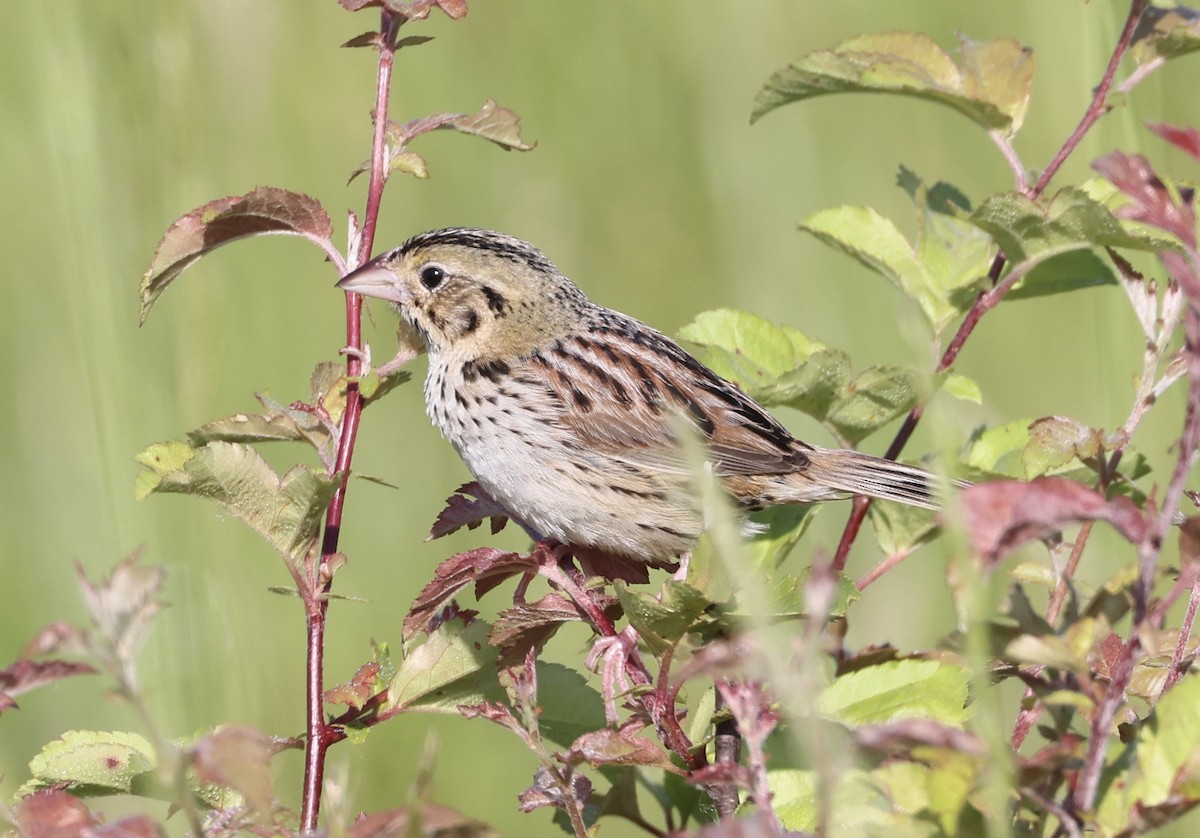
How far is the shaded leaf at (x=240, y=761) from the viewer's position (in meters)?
1.25

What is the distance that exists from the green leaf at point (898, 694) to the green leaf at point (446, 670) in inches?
18.7

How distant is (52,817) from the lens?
55.9 inches

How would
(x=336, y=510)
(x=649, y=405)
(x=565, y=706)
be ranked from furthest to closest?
1. (x=649, y=405)
2. (x=565, y=706)
3. (x=336, y=510)

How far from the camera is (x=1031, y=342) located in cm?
561

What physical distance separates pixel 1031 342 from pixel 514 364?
2.87 metres

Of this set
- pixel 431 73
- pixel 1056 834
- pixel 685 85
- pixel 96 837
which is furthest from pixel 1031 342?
pixel 96 837

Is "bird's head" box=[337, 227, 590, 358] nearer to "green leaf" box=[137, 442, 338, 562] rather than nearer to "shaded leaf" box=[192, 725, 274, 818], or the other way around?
"green leaf" box=[137, 442, 338, 562]

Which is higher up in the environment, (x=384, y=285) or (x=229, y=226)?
(x=229, y=226)

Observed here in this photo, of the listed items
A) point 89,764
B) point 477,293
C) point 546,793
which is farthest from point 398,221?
point 546,793

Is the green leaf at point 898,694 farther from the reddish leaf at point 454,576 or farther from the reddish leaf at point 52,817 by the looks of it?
the reddish leaf at point 52,817

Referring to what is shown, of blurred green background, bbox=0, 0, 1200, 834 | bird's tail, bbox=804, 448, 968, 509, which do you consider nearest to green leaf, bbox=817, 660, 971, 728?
bird's tail, bbox=804, 448, 968, 509

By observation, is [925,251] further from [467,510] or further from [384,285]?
[384,285]

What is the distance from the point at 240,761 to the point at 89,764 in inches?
30.2

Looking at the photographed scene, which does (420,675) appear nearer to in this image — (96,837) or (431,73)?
(96,837)
